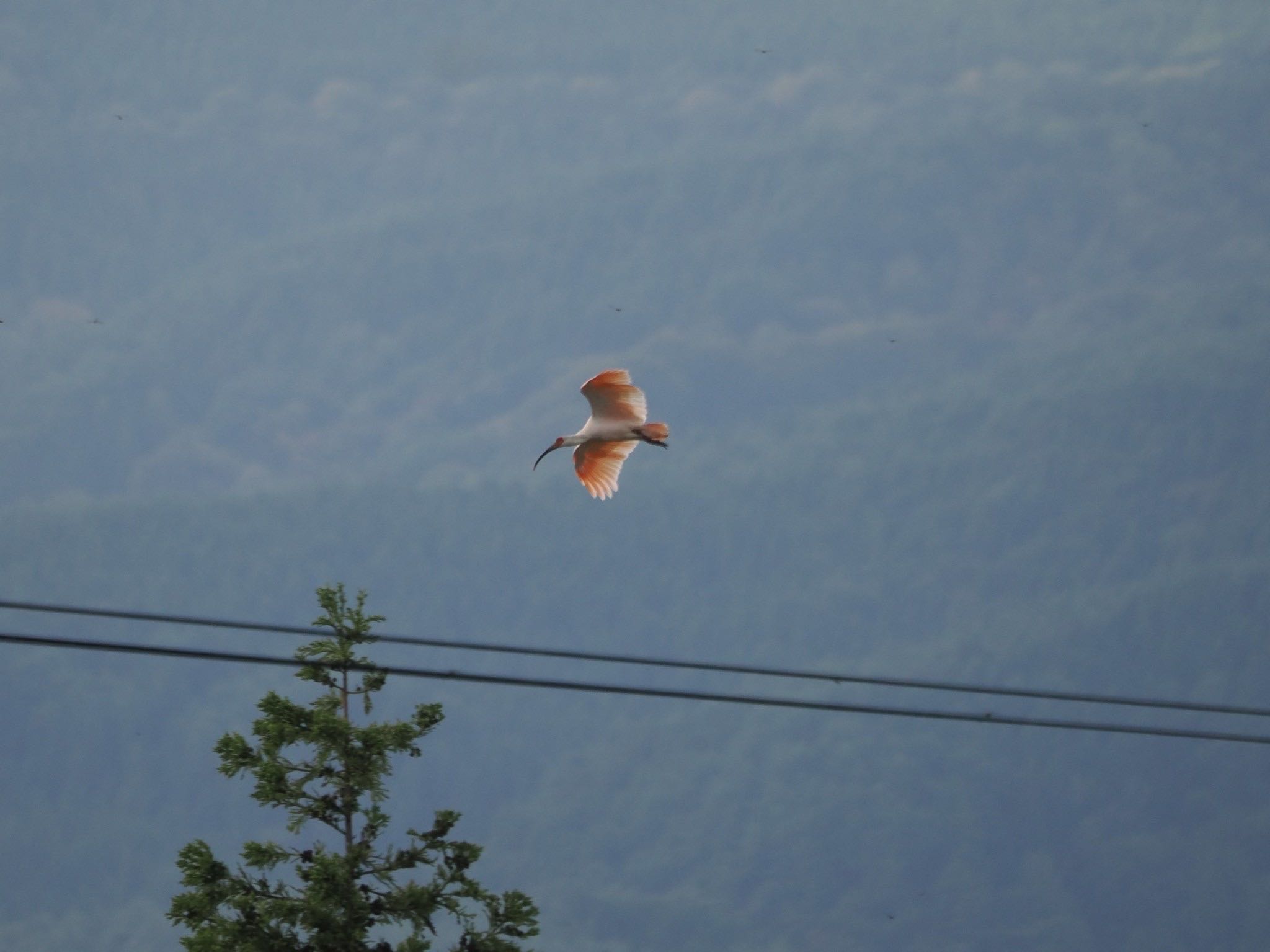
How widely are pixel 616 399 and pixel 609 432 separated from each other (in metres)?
0.55

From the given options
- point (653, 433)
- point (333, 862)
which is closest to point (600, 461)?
point (653, 433)

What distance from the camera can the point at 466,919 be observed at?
2150 centimetres

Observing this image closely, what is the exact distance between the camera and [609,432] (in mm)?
22969

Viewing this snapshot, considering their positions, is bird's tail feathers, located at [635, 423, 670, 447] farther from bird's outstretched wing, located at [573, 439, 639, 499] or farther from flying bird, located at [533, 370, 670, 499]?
bird's outstretched wing, located at [573, 439, 639, 499]

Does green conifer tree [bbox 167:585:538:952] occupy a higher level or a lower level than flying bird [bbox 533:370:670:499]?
lower

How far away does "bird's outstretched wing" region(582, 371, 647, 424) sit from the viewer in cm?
2239

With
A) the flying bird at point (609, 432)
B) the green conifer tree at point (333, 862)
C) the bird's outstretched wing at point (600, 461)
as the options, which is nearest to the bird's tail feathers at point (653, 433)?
the flying bird at point (609, 432)

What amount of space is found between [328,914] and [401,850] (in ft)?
3.87

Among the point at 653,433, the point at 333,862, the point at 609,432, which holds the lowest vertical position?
the point at 333,862

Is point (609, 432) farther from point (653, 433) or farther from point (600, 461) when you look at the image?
point (600, 461)

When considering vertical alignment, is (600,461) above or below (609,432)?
above

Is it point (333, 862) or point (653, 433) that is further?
point (653, 433)

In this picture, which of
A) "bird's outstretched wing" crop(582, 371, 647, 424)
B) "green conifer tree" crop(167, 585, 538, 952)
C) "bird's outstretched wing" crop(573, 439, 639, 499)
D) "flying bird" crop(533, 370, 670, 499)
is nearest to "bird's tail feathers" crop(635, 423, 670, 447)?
"flying bird" crop(533, 370, 670, 499)

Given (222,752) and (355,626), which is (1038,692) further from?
(222,752)
